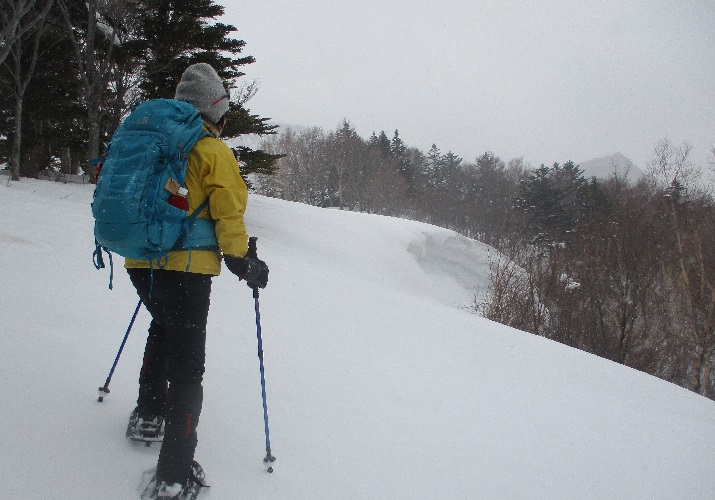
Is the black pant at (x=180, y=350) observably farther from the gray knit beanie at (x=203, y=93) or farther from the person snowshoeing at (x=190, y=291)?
the gray knit beanie at (x=203, y=93)

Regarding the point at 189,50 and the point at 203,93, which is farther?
the point at 189,50

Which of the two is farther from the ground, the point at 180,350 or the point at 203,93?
the point at 203,93

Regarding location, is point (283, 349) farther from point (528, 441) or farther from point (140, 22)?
point (140, 22)

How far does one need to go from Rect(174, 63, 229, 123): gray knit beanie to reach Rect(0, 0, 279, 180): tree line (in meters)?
9.49

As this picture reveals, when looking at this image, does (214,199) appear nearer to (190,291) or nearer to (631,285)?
(190,291)

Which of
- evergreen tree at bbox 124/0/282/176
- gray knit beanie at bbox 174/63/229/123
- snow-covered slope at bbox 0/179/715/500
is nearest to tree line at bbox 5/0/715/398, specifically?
evergreen tree at bbox 124/0/282/176

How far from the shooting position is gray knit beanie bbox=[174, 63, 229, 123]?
2.00m

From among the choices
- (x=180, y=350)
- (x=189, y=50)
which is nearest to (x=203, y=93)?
(x=180, y=350)

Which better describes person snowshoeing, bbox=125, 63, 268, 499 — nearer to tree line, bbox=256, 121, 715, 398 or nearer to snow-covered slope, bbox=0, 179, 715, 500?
snow-covered slope, bbox=0, 179, 715, 500

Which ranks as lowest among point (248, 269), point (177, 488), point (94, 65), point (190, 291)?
point (177, 488)

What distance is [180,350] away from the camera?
1.80 meters

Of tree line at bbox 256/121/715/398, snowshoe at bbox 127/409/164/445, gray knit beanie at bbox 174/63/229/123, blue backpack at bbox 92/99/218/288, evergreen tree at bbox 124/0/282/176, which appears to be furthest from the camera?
Result: tree line at bbox 256/121/715/398

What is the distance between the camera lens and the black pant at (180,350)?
176 centimetres

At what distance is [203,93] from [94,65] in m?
13.2
